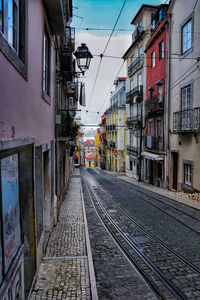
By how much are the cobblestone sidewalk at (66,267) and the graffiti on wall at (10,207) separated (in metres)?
1.34

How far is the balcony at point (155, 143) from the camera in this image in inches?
755

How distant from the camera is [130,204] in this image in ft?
40.5

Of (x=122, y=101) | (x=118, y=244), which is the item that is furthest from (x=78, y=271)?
(x=122, y=101)

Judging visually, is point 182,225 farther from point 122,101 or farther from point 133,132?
point 122,101

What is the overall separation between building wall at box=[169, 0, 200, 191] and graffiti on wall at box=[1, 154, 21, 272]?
11485 mm

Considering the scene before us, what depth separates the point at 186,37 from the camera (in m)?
15.0

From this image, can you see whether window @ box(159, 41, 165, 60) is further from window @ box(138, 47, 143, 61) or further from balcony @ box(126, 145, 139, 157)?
balcony @ box(126, 145, 139, 157)

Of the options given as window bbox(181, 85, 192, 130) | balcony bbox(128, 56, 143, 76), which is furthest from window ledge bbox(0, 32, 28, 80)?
balcony bbox(128, 56, 143, 76)

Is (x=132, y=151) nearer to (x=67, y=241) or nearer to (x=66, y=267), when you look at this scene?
(x=67, y=241)

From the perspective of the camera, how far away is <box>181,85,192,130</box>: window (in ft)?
46.4

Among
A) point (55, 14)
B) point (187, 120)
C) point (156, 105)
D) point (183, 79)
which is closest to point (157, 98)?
point (156, 105)

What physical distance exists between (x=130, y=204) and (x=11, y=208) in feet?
30.8

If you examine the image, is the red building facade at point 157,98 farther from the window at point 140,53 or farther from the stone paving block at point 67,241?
the stone paving block at point 67,241

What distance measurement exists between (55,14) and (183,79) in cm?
1062
